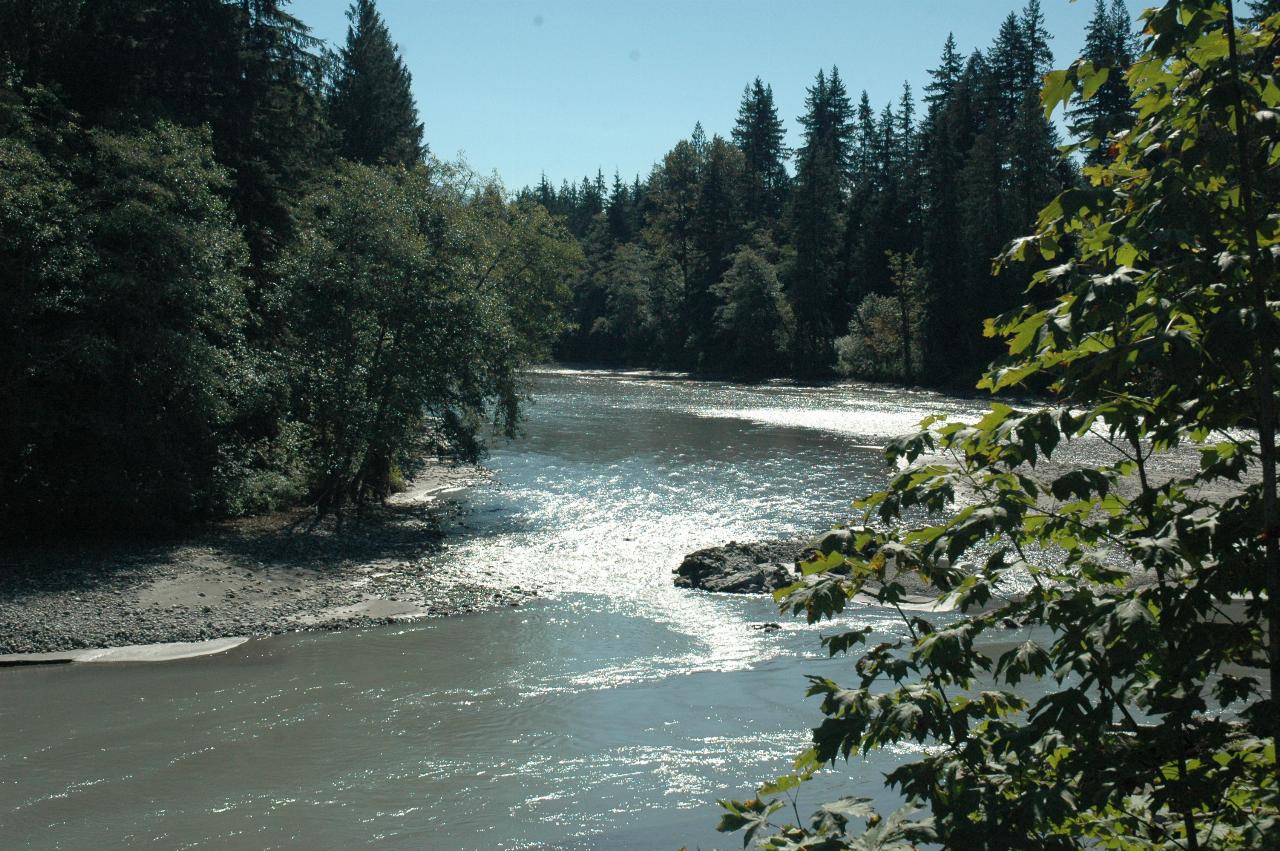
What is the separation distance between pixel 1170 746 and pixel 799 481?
23.6 meters

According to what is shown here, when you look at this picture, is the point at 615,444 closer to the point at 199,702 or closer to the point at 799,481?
the point at 799,481

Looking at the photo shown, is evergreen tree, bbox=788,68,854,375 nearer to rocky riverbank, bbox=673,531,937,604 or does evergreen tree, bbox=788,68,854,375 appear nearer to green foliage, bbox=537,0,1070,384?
green foliage, bbox=537,0,1070,384

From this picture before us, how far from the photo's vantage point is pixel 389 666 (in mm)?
13234

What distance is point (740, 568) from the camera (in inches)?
692

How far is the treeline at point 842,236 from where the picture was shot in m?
59.0

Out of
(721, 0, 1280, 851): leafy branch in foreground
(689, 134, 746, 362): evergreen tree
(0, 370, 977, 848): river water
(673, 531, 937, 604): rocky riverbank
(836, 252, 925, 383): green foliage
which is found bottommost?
(0, 370, 977, 848): river water

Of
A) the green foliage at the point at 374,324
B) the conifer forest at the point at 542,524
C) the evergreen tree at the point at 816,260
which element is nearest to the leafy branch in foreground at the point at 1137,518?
the conifer forest at the point at 542,524

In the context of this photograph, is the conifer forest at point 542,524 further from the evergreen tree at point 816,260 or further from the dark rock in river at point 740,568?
the evergreen tree at point 816,260

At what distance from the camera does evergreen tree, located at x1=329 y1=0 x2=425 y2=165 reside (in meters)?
50.4

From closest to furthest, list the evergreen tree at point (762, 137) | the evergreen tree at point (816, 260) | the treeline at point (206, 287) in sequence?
the treeline at point (206, 287) < the evergreen tree at point (816, 260) < the evergreen tree at point (762, 137)

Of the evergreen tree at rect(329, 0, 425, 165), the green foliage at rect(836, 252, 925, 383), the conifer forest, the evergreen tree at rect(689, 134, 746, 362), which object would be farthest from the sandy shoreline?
the evergreen tree at rect(689, 134, 746, 362)

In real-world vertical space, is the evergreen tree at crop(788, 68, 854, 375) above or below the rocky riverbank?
above

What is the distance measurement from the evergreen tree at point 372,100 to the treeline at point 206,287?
21.8 meters

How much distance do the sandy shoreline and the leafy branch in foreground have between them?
42.2 feet
